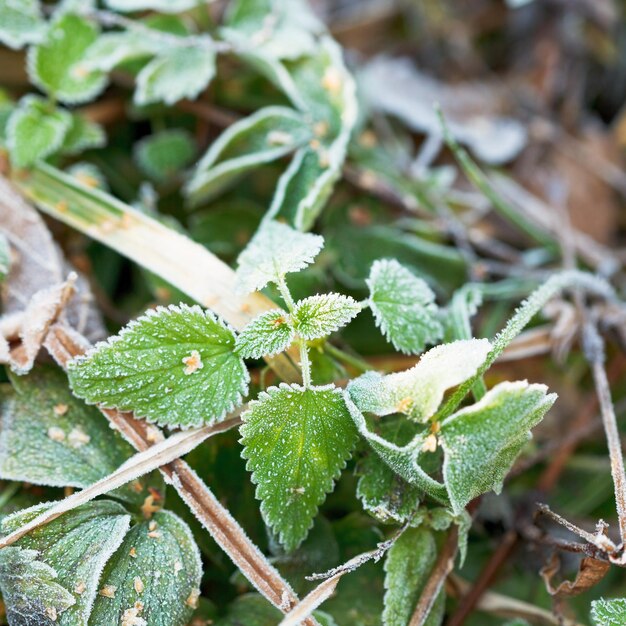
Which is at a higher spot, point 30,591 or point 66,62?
point 66,62

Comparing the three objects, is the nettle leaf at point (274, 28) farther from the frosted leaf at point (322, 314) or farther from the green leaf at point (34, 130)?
the frosted leaf at point (322, 314)

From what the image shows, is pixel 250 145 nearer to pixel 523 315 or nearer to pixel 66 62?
pixel 66 62

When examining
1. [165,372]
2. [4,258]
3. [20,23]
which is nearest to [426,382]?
[165,372]

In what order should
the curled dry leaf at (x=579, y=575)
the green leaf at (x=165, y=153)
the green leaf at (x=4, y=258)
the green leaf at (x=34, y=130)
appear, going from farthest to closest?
1. the green leaf at (x=165, y=153)
2. the green leaf at (x=34, y=130)
3. the green leaf at (x=4, y=258)
4. the curled dry leaf at (x=579, y=575)

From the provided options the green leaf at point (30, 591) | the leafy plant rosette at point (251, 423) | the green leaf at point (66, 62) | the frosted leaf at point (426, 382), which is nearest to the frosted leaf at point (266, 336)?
the leafy plant rosette at point (251, 423)

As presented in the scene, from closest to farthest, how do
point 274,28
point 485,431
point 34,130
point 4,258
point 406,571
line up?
point 485,431
point 406,571
point 4,258
point 34,130
point 274,28

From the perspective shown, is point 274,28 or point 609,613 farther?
point 274,28
